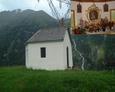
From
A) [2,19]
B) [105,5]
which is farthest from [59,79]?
[2,19]

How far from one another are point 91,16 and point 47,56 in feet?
72.0

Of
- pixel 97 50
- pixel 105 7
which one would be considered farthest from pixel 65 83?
pixel 105 7

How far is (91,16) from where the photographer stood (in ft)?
46.2

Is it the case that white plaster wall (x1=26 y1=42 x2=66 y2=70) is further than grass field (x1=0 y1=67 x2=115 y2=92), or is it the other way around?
white plaster wall (x1=26 y1=42 x2=66 y2=70)

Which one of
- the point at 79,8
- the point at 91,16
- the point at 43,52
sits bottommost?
the point at 43,52

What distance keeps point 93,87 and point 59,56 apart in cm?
1902

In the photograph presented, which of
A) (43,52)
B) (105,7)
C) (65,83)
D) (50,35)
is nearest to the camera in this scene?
(105,7)

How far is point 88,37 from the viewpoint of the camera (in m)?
14.3

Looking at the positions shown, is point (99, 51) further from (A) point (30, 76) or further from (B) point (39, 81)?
(A) point (30, 76)

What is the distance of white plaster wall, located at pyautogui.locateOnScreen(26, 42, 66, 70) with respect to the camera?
1309 inches

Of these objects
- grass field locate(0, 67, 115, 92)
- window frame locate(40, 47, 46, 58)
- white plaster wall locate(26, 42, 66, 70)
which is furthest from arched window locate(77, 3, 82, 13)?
window frame locate(40, 47, 46, 58)

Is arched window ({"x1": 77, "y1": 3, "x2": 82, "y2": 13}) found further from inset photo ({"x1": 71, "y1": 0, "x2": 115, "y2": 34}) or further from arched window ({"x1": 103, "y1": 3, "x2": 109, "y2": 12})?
arched window ({"x1": 103, "y1": 3, "x2": 109, "y2": 12})

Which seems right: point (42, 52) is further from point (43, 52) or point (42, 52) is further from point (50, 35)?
point (50, 35)

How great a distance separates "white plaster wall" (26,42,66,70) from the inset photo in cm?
1794
